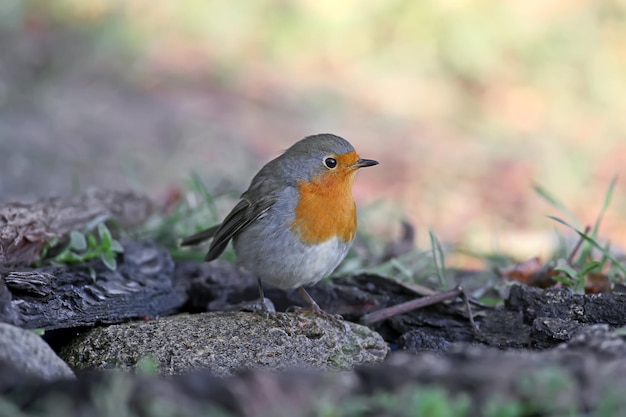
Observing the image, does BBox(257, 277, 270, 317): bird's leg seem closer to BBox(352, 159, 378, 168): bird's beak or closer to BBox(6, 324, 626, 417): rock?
BBox(352, 159, 378, 168): bird's beak

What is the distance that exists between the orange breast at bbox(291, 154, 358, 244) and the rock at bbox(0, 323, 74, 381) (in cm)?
163

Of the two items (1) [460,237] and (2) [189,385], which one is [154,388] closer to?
(2) [189,385]

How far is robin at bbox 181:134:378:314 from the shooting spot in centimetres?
405

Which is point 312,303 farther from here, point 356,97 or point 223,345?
point 356,97

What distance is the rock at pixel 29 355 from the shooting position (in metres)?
2.50

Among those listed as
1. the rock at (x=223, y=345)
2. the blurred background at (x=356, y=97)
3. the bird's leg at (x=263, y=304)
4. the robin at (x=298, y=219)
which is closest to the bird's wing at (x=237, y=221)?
the robin at (x=298, y=219)

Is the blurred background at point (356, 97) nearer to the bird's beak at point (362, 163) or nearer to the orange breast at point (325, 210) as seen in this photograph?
the bird's beak at point (362, 163)

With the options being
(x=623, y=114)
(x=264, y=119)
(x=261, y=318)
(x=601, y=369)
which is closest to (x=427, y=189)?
(x=264, y=119)

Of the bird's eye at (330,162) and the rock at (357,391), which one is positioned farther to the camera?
the bird's eye at (330,162)

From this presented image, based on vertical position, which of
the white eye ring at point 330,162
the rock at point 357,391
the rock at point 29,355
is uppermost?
the white eye ring at point 330,162

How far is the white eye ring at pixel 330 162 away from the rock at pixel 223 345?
37.2 inches

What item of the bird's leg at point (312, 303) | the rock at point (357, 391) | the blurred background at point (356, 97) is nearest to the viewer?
the rock at point (357, 391)

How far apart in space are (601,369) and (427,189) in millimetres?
5780

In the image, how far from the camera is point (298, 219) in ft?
13.5
